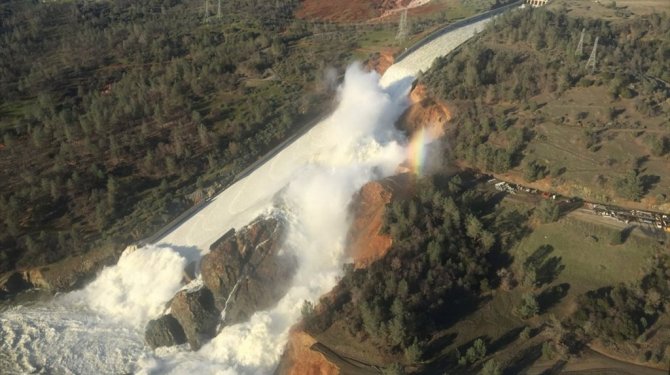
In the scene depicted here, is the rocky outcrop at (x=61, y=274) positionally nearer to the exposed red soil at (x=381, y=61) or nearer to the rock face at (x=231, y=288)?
the rock face at (x=231, y=288)

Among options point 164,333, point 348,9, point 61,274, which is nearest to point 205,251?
point 164,333

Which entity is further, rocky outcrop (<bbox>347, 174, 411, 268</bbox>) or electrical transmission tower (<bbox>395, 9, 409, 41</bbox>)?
electrical transmission tower (<bbox>395, 9, 409, 41</bbox>)

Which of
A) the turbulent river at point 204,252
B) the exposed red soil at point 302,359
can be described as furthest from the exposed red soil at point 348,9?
the exposed red soil at point 302,359

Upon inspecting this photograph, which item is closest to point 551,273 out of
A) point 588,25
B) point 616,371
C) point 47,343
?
point 616,371

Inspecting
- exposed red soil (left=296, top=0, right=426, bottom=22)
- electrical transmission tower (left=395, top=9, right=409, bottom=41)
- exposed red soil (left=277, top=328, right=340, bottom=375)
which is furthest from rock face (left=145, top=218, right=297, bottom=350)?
exposed red soil (left=296, top=0, right=426, bottom=22)

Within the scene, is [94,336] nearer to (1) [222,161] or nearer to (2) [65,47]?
(1) [222,161]

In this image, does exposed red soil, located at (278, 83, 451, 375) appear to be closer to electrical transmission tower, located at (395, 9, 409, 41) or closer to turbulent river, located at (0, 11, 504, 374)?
turbulent river, located at (0, 11, 504, 374)
